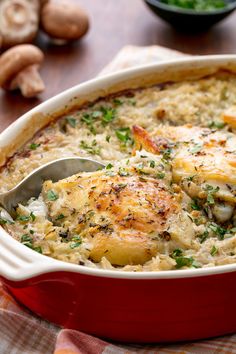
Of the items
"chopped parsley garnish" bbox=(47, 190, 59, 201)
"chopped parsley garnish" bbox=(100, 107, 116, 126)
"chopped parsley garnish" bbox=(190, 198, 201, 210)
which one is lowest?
"chopped parsley garnish" bbox=(190, 198, 201, 210)

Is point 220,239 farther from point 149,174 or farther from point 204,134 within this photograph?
point 204,134

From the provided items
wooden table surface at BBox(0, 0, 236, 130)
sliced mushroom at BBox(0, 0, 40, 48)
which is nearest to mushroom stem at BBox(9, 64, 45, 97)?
wooden table surface at BBox(0, 0, 236, 130)

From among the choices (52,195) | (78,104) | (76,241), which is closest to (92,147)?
(78,104)

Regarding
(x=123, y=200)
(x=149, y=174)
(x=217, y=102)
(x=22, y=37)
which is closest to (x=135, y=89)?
(x=217, y=102)

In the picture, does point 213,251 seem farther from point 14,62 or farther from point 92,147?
point 14,62

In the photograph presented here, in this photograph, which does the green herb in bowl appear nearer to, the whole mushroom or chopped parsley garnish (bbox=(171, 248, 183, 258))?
the whole mushroom
